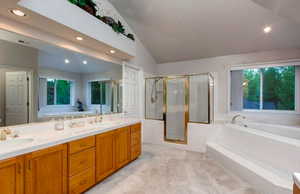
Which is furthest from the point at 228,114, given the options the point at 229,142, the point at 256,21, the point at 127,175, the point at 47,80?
the point at 47,80

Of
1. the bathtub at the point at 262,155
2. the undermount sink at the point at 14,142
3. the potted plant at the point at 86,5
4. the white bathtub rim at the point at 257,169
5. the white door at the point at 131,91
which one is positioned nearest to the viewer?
the undermount sink at the point at 14,142

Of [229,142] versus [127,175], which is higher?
[229,142]

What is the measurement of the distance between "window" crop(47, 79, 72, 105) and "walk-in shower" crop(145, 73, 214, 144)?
→ 94.2 inches

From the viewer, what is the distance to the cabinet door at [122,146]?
2.71 metres

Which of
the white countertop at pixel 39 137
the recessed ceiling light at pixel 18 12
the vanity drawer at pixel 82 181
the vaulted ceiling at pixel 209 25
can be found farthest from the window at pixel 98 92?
the vaulted ceiling at pixel 209 25

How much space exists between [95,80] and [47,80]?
0.87m

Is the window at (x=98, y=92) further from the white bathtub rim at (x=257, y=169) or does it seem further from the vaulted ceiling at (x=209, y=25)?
the white bathtub rim at (x=257, y=169)

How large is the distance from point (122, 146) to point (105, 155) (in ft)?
1.45

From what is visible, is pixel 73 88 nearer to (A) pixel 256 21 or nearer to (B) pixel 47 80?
(B) pixel 47 80

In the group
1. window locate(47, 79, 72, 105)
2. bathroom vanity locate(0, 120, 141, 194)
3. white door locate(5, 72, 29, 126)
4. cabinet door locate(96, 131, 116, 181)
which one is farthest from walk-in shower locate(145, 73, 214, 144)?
white door locate(5, 72, 29, 126)

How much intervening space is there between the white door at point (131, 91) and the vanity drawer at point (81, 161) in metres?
1.73

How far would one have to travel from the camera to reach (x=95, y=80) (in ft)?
10.2

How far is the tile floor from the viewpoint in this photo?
2.17m

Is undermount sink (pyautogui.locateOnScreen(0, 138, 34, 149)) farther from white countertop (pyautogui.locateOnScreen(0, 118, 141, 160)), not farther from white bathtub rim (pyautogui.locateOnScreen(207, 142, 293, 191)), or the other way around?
white bathtub rim (pyautogui.locateOnScreen(207, 142, 293, 191))
